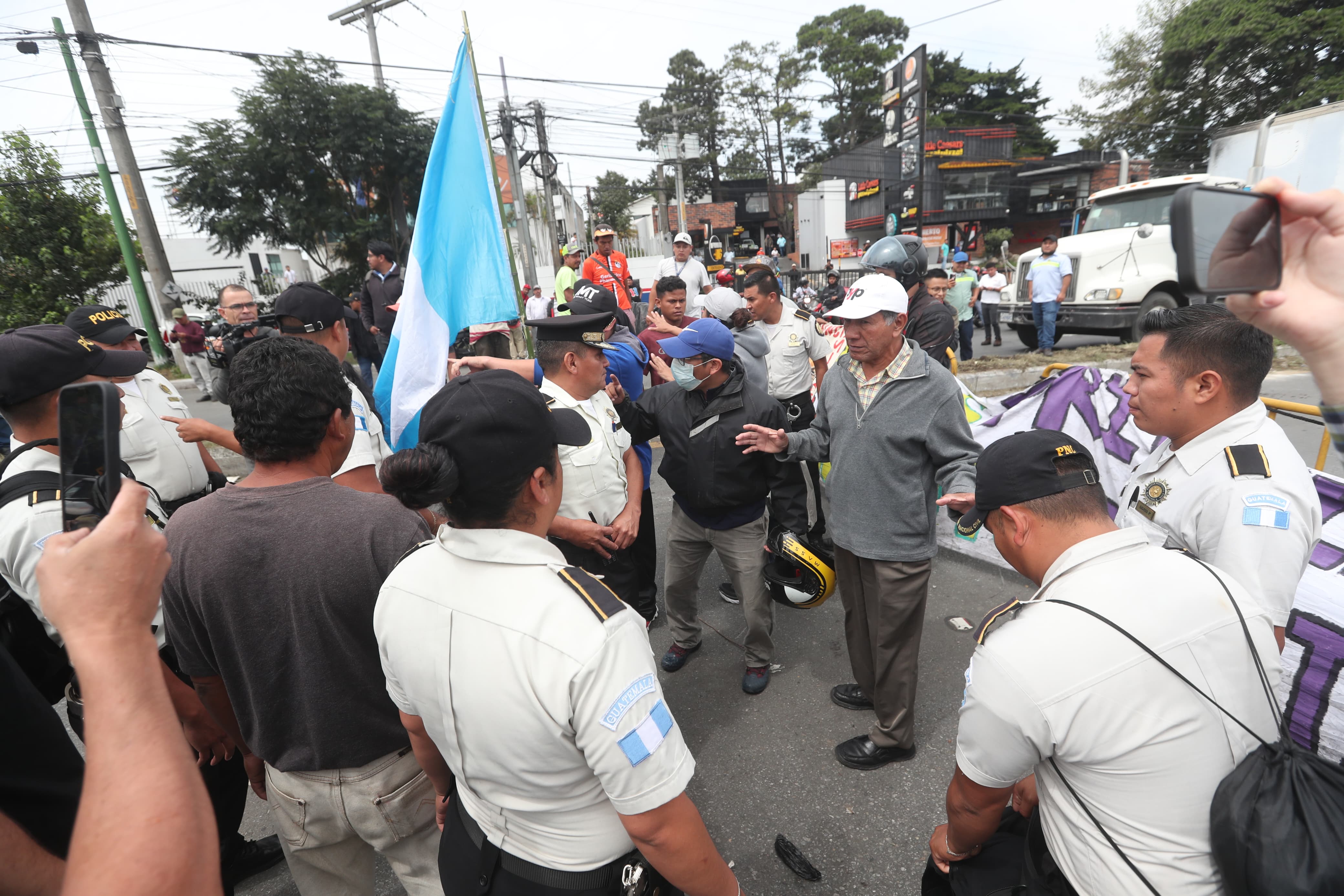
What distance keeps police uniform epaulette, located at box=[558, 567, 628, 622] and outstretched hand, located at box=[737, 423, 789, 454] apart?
1768 mm

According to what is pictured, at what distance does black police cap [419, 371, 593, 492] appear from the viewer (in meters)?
1.26

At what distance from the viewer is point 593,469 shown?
2.86 metres

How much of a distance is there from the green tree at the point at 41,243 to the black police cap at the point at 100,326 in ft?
40.1

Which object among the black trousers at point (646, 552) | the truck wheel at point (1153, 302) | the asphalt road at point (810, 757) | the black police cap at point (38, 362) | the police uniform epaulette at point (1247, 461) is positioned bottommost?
the asphalt road at point (810, 757)

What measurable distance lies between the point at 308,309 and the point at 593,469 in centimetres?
158

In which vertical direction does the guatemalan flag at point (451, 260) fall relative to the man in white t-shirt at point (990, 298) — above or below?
above

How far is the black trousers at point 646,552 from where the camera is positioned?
3514mm

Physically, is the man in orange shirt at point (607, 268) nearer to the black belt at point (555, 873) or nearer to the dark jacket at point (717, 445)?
the dark jacket at point (717, 445)

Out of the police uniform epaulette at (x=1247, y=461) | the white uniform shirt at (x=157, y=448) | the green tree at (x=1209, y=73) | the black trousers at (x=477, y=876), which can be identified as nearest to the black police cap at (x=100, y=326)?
the white uniform shirt at (x=157, y=448)

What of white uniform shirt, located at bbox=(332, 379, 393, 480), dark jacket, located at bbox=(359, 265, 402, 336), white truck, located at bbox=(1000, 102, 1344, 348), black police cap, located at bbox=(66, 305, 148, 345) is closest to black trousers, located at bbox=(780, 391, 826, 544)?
white uniform shirt, located at bbox=(332, 379, 393, 480)

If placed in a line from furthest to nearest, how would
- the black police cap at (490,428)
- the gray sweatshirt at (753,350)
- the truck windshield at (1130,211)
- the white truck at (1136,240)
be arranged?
the truck windshield at (1130,211) < the white truck at (1136,240) < the gray sweatshirt at (753,350) < the black police cap at (490,428)

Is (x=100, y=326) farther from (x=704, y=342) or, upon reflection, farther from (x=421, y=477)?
(x=421, y=477)

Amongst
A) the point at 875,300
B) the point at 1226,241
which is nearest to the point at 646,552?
the point at 875,300

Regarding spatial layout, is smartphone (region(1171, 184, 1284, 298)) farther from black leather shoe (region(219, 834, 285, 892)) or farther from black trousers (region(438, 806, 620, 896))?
black leather shoe (region(219, 834, 285, 892))
